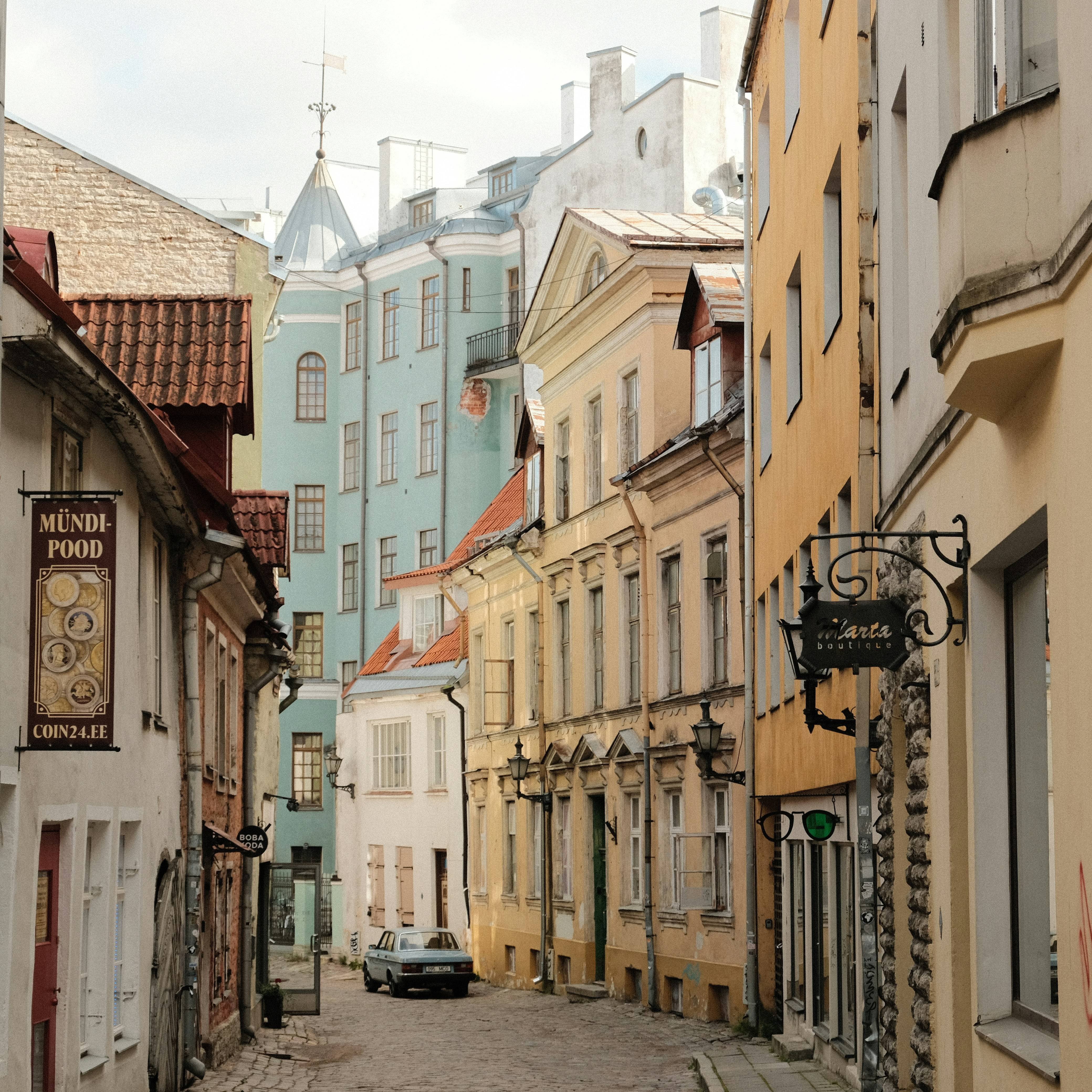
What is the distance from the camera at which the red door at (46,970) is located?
12219 millimetres

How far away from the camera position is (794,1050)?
1809 centimetres

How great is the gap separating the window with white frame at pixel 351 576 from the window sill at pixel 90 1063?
40383 mm

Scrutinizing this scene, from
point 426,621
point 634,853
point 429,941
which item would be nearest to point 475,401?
point 426,621

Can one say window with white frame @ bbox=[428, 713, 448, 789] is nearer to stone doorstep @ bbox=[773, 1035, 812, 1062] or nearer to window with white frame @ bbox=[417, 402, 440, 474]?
window with white frame @ bbox=[417, 402, 440, 474]

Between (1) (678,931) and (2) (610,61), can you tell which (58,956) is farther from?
(2) (610,61)

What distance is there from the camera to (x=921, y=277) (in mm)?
10617

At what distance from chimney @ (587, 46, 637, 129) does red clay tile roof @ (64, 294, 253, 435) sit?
2925 cm

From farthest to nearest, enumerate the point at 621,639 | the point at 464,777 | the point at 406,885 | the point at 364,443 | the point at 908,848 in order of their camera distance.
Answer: the point at 364,443 → the point at 406,885 → the point at 464,777 → the point at 621,639 → the point at 908,848

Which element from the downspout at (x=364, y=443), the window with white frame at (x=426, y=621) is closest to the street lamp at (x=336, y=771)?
the window with white frame at (x=426, y=621)

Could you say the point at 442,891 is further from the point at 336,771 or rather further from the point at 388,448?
the point at 388,448

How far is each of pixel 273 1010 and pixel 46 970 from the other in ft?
46.4

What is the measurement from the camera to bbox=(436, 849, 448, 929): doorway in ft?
132

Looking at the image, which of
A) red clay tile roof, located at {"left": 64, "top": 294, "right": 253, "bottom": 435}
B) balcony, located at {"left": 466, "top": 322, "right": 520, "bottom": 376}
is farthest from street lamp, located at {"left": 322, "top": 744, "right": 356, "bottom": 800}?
red clay tile roof, located at {"left": 64, "top": 294, "right": 253, "bottom": 435}

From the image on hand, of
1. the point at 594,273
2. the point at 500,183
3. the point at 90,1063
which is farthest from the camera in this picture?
the point at 500,183
